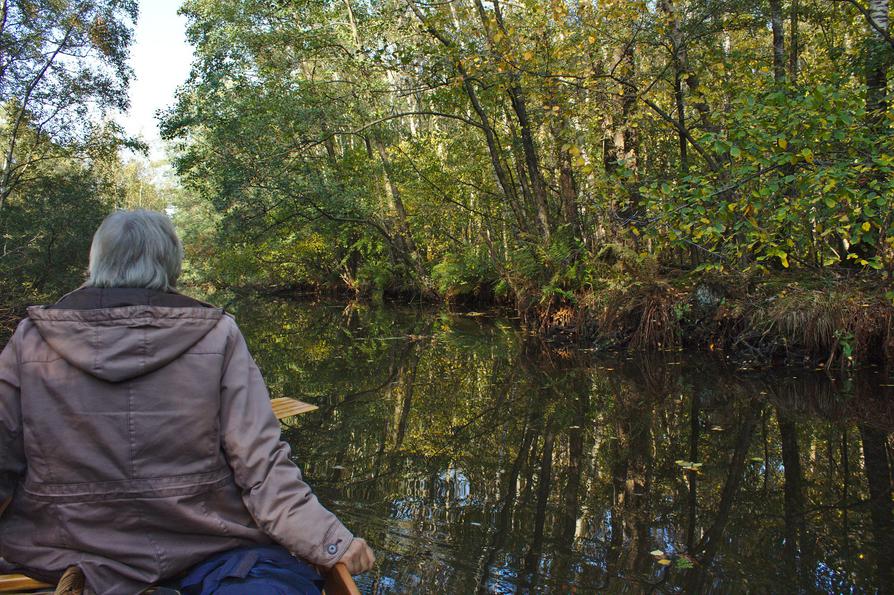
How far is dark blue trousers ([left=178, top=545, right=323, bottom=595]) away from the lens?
1.77m

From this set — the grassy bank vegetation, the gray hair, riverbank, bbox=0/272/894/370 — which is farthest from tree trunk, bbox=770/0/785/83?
the gray hair

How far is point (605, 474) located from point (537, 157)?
12174 millimetres

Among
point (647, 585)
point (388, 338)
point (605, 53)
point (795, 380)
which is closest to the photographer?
point (647, 585)

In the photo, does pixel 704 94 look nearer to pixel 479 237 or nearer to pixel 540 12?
pixel 540 12

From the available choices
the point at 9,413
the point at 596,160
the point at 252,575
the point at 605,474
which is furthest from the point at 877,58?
the point at 9,413

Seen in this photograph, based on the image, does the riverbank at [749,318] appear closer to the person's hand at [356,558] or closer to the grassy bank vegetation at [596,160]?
the grassy bank vegetation at [596,160]

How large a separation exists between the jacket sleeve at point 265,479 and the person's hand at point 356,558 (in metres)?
0.02

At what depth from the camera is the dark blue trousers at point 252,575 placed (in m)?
1.77

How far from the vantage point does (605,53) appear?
479 inches

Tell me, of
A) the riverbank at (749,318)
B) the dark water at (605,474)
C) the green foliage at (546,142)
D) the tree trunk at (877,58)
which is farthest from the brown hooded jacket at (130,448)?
the riverbank at (749,318)

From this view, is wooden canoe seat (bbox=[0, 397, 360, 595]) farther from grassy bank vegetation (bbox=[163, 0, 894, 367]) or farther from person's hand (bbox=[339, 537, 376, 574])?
grassy bank vegetation (bbox=[163, 0, 894, 367])

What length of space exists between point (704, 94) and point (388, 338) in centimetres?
695

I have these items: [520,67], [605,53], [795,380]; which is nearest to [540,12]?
[605,53]

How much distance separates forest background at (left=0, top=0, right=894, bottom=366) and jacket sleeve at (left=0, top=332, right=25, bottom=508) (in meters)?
5.47
